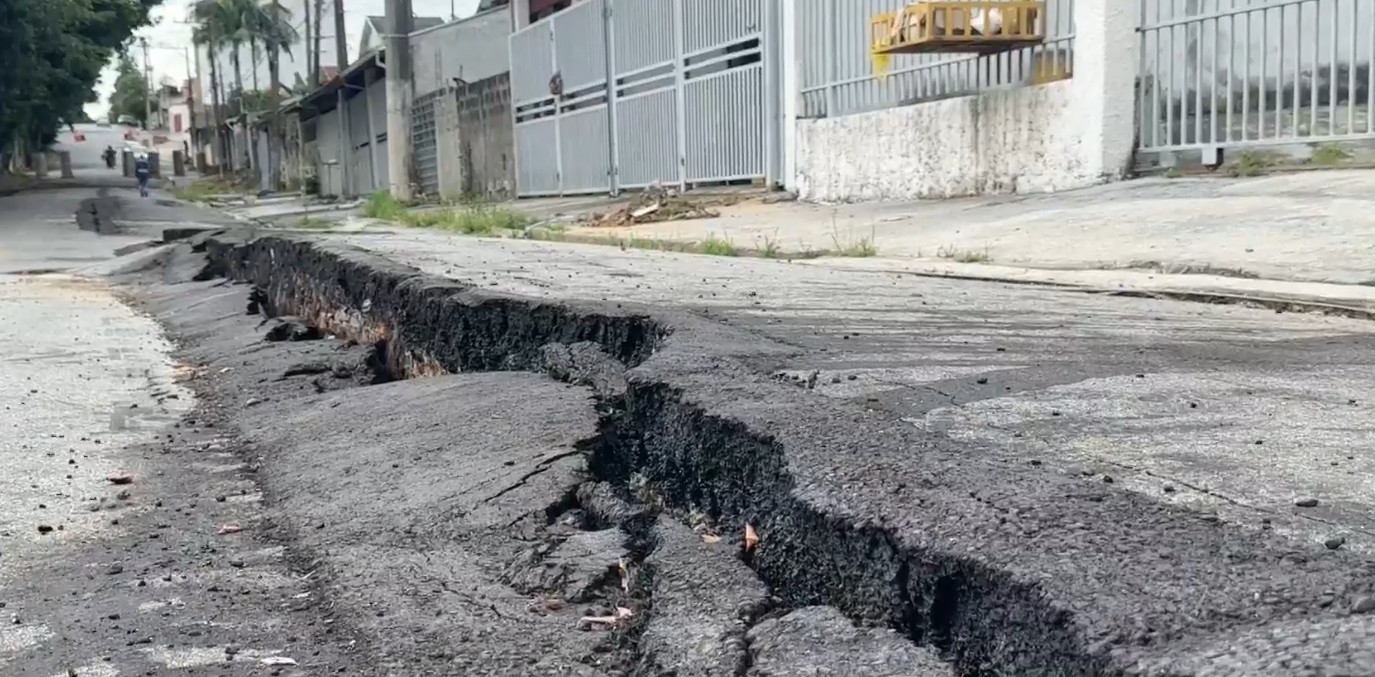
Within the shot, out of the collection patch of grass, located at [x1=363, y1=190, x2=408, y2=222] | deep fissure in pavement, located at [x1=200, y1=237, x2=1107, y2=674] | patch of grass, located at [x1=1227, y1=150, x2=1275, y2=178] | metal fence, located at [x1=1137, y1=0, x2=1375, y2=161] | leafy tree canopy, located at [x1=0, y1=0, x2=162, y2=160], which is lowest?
deep fissure in pavement, located at [x1=200, y1=237, x2=1107, y2=674]

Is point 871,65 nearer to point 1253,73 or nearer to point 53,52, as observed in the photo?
point 1253,73

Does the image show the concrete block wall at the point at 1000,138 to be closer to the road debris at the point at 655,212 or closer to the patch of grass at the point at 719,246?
the road debris at the point at 655,212

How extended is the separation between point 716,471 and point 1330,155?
22.9 ft

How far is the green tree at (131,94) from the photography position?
399 feet

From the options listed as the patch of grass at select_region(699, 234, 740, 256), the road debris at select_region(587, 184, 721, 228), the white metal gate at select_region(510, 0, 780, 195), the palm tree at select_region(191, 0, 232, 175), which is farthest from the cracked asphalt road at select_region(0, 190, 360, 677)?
the palm tree at select_region(191, 0, 232, 175)

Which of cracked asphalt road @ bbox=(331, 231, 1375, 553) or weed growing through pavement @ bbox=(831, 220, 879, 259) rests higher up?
weed growing through pavement @ bbox=(831, 220, 879, 259)

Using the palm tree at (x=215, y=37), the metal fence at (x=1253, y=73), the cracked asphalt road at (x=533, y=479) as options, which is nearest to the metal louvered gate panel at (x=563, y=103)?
the metal fence at (x=1253, y=73)

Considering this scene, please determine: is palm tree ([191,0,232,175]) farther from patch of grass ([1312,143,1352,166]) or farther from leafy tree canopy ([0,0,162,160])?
patch of grass ([1312,143,1352,166])

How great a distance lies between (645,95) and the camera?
17922 millimetres

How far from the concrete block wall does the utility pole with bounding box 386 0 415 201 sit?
11.1 meters

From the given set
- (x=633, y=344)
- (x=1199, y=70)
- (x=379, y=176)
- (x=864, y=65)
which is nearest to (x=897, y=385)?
(x=633, y=344)

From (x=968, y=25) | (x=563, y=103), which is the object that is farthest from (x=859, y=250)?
(x=563, y=103)

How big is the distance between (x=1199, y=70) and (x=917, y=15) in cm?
206

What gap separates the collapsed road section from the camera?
1.70 metres
